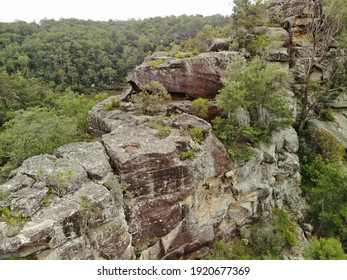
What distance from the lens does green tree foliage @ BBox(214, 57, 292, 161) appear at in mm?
17656

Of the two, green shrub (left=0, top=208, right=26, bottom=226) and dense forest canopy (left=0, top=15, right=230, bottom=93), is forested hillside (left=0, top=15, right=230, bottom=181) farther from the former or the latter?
green shrub (left=0, top=208, right=26, bottom=226)

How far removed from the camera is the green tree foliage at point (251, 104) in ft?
57.9

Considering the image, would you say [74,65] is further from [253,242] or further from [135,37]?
[253,242]

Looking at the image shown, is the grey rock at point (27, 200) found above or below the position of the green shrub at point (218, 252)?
above

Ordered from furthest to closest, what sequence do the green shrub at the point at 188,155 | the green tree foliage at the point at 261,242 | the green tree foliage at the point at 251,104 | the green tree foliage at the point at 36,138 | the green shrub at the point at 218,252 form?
the green tree foliage at the point at 251,104
the green tree foliage at the point at 261,242
the green shrub at the point at 218,252
the green tree foliage at the point at 36,138
the green shrub at the point at 188,155

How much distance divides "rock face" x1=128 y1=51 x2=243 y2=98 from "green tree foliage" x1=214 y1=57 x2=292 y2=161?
8.06 feet

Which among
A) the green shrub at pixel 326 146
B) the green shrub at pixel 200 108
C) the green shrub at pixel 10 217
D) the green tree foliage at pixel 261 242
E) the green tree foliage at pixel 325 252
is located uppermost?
the green shrub at pixel 200 108

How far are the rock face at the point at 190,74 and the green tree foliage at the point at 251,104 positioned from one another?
246cm

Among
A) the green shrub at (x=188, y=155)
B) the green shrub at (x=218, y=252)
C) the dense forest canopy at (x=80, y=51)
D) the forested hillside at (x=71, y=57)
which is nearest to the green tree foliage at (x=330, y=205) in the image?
the green shrub at (x=218, y=252)

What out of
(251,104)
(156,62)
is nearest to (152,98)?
(156,62)

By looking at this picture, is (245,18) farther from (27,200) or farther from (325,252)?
(27,200)

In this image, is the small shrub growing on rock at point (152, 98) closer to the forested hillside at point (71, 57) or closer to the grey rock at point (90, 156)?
the grey rock at point (90, 156)

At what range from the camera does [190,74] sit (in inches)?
844

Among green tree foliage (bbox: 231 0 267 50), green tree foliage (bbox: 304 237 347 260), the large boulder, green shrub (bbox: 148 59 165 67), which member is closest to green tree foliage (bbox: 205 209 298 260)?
green tree foliage (bbox: 304 237 347 260)
